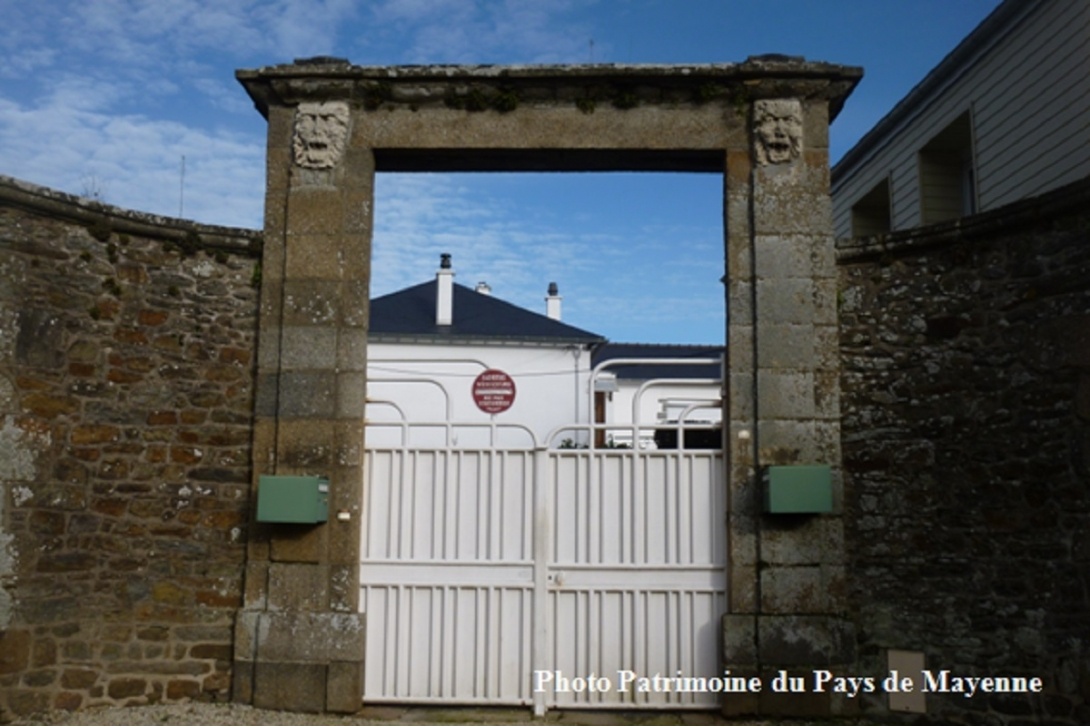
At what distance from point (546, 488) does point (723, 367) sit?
1353 millimetres

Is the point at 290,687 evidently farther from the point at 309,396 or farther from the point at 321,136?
the point at 321,136

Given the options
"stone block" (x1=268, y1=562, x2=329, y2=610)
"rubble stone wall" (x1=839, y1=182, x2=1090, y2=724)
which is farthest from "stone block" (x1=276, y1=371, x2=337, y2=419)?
"rubble stone wall" (x1=839, y1=182, x2=1090, y2=724)

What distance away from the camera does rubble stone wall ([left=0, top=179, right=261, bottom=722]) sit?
239 inches

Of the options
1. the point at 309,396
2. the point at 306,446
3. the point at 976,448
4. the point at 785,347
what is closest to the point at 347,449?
the point at 306,446

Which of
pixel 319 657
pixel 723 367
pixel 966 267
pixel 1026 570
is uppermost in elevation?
pixel 966 267

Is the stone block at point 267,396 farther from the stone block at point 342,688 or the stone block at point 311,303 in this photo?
the stone block at point 342,688

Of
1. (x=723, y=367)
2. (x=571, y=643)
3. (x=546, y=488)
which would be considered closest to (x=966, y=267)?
(x=723, y=367)

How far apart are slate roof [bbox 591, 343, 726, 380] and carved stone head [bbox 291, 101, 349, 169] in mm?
15169

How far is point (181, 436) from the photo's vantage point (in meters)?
6.69

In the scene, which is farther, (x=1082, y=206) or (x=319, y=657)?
(x=319, y=657)

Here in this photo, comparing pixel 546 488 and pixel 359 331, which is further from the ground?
pixel 359 331

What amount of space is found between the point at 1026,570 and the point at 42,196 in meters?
6.04

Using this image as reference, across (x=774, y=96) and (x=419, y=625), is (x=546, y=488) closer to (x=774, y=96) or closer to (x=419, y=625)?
(x=419, y=625)

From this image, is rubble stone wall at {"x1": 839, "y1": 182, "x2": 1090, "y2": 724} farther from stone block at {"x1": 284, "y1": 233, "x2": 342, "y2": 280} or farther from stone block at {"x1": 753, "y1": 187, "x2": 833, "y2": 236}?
stone block at {"x1": 284, "y1": 233, "x2": 342, "y2": 280}
